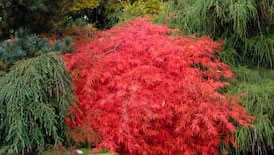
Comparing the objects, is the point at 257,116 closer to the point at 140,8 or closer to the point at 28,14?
the point at 28,14

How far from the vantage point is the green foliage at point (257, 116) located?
4.30 metres

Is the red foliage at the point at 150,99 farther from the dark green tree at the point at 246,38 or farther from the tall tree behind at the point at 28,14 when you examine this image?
the tall tree behind at the point at 28,14

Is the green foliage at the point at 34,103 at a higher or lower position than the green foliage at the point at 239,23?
lower

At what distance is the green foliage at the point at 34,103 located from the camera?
11.7 ft

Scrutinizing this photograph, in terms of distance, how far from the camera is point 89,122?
396cm

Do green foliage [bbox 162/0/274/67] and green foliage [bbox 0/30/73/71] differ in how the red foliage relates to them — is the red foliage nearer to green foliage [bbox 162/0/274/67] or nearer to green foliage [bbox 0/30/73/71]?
green foliage [bbox 0/30/73/71]

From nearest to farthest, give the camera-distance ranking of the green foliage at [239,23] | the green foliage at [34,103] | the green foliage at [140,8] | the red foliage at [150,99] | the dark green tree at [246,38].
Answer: the green foliage at [34,103]
the red foliage at [150,99]
the dark green tree at [246,38]
the green foliage at [239,23]
the green foliage at [140,8]

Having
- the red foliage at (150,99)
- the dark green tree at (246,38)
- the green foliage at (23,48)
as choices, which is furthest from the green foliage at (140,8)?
the green foliage at (23,48)

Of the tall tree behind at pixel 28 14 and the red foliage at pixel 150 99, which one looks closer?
the red foliage at pixel 150 99

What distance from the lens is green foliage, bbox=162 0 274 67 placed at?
4754 mm

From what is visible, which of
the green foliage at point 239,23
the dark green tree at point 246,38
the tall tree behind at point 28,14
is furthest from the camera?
the green foliage at point 239,23

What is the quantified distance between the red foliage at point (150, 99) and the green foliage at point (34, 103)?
26cm

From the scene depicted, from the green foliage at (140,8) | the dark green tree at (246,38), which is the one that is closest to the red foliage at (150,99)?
the dark green tree at (246,38)

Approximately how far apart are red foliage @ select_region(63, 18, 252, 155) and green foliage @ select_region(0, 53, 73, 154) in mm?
260
